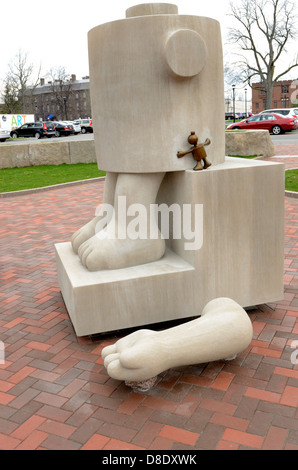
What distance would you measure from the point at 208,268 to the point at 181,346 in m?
0.86

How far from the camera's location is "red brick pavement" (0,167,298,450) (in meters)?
2.37

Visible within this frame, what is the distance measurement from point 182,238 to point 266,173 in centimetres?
81

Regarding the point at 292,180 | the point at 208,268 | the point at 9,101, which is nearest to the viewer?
the point at 208,268

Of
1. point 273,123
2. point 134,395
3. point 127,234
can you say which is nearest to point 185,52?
point 127,234

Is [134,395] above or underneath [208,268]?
underneath

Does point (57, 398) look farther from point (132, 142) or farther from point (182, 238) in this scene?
point (132, 142)

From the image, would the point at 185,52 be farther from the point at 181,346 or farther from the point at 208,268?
the point at 181,346

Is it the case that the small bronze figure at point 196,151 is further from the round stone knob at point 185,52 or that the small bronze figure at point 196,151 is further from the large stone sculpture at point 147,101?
the round stone knob at point 185,52

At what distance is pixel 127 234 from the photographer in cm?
358

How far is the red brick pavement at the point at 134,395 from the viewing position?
7.77ft

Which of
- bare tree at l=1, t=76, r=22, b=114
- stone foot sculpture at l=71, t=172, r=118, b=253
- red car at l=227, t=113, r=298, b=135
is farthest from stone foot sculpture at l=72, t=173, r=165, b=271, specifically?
bare tree at l=1, t=76, r=22, b=114

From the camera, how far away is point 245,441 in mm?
2316

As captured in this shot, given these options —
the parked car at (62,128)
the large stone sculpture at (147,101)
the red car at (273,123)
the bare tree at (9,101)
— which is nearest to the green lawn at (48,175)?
the large stone sculpture at (147,101)
